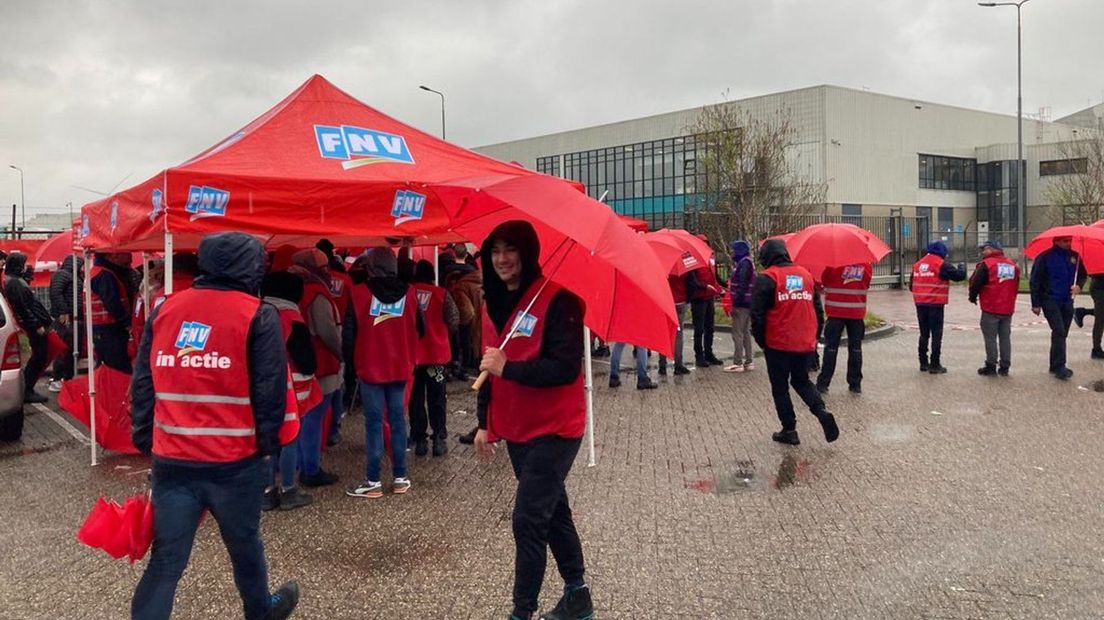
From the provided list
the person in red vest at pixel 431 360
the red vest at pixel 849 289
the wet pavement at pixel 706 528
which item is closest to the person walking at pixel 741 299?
the red vest at pixel 849 289

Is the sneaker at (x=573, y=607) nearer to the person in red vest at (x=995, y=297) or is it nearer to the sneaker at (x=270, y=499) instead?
the sneaker at (x=270, y=499)

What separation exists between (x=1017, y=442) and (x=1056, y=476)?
1.12m

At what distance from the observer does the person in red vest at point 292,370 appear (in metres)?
5.16

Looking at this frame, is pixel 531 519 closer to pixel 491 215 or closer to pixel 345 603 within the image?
pixel 345 603

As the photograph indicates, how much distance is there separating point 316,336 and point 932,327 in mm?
8646

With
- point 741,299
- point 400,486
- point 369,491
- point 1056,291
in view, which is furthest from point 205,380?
point 1056,291

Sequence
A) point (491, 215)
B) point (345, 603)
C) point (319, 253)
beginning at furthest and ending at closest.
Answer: point (319, 253), point (491, 215), point (345, 603)

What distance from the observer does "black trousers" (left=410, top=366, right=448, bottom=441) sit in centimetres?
715

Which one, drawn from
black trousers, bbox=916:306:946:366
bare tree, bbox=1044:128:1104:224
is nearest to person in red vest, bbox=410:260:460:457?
black trousers, bbox=916:306:946:366

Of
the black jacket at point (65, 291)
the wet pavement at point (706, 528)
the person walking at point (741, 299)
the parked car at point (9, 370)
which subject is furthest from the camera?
the person walking at point (741, 299)

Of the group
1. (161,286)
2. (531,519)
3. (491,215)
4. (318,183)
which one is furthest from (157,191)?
(531,519)

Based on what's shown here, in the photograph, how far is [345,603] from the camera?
423 cm

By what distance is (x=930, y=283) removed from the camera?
36.0 ft

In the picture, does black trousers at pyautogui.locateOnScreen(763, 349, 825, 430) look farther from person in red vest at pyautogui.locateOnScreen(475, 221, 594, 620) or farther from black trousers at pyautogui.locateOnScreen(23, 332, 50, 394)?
black trousers at pyautogui.locateOnScreen(23, 332, 50, 394)
